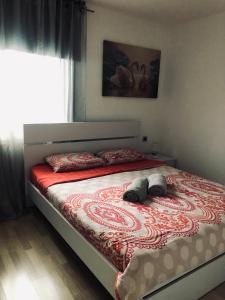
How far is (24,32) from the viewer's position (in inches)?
105

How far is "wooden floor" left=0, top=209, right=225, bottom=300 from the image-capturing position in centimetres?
181

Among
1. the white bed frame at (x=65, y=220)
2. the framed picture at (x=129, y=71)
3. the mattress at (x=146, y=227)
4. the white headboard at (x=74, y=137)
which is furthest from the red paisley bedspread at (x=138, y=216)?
the framed picture at (x=129, y=71)

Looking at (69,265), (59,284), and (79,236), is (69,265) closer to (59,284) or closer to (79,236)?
(59,284)

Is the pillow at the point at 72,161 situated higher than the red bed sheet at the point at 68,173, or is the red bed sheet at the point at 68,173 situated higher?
the pillow at the point at 72,161

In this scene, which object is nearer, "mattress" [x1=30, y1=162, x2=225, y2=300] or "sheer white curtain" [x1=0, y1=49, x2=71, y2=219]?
"mattress" [x1=30, y1=162, x2=225, y2=300]

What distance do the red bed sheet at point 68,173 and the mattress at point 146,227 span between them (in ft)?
0.37

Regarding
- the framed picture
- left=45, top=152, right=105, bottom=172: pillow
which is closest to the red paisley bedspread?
left=45, top=152, right=105, bottom=172: pillow

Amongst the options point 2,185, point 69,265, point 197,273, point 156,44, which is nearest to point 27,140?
point 2,185

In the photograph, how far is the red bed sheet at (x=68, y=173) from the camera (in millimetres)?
2473

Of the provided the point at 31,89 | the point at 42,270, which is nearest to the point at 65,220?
the point at 42,270

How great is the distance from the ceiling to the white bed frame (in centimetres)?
147

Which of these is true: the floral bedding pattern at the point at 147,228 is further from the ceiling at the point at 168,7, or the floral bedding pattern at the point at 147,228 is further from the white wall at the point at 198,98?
the ceiling at the point at 168,7

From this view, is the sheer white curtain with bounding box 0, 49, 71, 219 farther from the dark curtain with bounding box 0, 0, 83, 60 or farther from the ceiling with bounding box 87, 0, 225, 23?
the ceiling with bounding box 87, 0, 225, 23

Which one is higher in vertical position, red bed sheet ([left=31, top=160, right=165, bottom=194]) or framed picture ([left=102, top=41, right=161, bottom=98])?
framed picture ([left=102, top=41, right=161, bottom=98])
